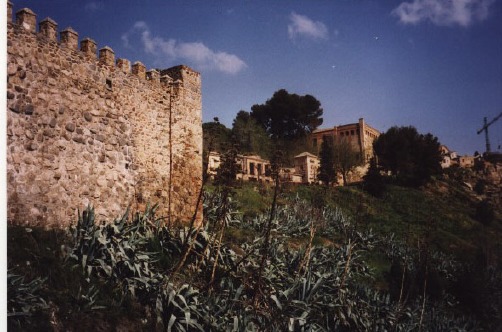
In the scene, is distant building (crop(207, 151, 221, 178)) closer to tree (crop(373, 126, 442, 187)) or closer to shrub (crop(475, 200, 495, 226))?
shrub (crop(475, 200, 495, 226))

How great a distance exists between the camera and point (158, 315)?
6.47 metres

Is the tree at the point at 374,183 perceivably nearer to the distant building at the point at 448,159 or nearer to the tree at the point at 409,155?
the tree at the point at 409,155

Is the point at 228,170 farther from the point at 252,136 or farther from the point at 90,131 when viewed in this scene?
the point at 252,136

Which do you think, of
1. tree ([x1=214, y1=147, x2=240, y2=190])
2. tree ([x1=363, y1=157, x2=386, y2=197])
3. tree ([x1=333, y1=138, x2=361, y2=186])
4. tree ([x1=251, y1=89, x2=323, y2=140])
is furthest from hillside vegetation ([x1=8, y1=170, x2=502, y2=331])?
tree ([x1=251, y1=89, x2=323, y2=140])

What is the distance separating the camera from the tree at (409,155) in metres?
41.5

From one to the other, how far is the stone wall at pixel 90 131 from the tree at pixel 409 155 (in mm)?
34829

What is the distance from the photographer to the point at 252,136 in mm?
41625

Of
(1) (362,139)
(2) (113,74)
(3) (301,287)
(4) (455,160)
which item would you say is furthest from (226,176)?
(4) (455,160)

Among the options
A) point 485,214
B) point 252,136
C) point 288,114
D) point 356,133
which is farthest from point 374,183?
point 356,133

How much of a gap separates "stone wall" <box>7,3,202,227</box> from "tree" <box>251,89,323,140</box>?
115 feet

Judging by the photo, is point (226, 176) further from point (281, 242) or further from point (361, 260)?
point (361, 260)

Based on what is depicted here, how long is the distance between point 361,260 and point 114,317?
1157 centimetres

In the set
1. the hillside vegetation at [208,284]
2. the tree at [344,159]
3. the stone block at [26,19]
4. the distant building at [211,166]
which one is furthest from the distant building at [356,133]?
the stone block at [26,19]

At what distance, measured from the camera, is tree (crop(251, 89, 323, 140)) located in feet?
153
